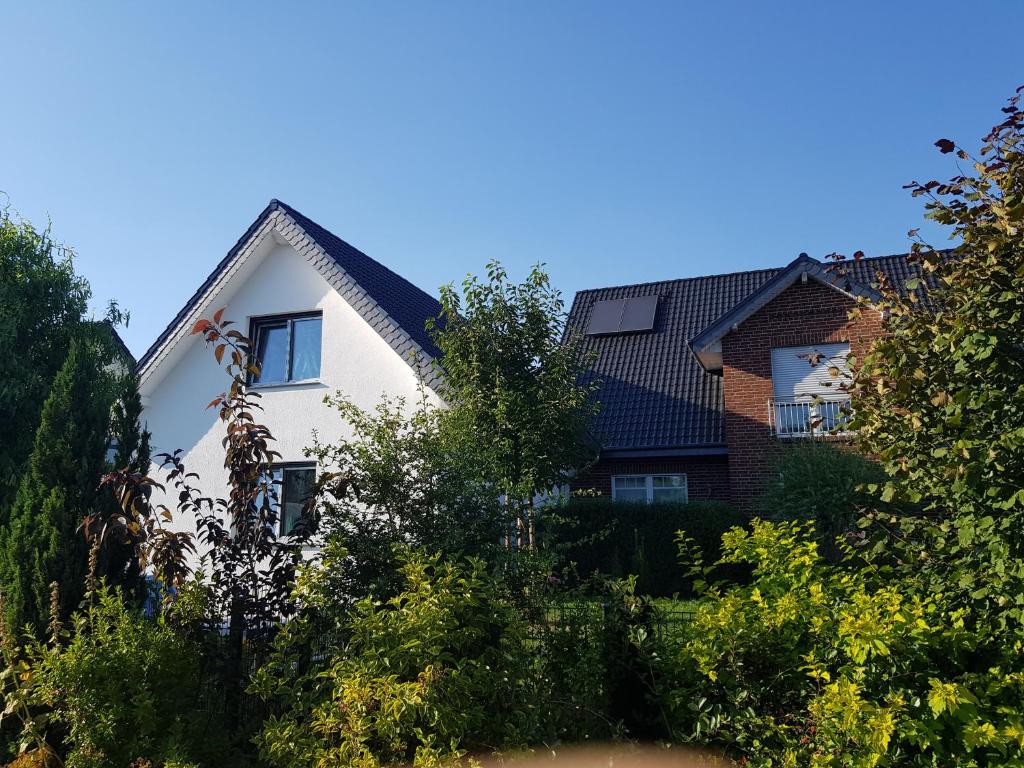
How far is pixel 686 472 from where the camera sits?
57.6ft

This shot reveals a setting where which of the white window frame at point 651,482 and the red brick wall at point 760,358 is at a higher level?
the red brick wall at point 760,358

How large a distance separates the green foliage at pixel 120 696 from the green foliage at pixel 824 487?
10.5 meters

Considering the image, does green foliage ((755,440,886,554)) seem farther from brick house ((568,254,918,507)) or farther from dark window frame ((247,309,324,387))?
dark window frame ((247,309,324,387))

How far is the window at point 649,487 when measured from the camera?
17.6 metres

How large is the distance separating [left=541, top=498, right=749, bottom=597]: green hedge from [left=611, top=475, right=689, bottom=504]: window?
2430 millimetres

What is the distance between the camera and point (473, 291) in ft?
38.5

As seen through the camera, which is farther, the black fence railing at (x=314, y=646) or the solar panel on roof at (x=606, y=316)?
the solar panel on roof at (x=606, y=316)

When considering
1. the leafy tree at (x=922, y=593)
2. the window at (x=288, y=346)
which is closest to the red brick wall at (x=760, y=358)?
the window at (x=288, y=346)

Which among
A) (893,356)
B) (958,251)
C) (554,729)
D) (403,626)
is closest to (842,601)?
(893,356)

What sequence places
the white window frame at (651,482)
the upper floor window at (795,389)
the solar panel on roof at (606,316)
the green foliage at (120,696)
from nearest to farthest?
1. the green foliage at (120,696)
2. the upper floor window at (795,389)
3. the white window frame at (651,482)
4. the solar panel on roof at (606,316)

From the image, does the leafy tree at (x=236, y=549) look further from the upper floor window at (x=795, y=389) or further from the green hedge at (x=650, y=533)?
the upper floor window at (x=795, y=389)

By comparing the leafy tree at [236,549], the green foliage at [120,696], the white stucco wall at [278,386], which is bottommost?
the green foliage at [120,696]

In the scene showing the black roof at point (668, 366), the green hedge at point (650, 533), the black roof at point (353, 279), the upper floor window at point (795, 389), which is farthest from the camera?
the black roof at point (668, 366)

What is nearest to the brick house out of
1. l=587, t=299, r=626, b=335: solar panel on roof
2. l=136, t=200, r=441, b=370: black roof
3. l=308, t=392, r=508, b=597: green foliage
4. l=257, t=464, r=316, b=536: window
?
l=587, t=299, r=626, b=335: solar panel on roof
